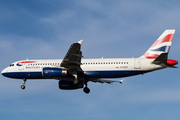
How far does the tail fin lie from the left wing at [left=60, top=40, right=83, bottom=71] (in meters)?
10.1

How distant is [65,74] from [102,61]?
5.54 metres

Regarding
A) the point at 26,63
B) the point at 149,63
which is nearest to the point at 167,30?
the point at 149,63

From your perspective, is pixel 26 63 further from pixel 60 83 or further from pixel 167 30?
pixel 167 30

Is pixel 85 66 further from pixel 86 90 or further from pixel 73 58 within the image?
pixel 86 90

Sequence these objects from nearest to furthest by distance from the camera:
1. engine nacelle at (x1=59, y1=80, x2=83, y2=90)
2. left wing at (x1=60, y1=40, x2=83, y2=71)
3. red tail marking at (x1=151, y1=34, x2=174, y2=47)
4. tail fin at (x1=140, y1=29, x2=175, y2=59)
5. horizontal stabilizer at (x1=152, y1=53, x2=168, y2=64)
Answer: left wing at (x1=60, y1=40, x2=83, y2=71) < horizontal stabilizer at (x1=152, y1=53, x2=168, y2=64) < tail fin at (x1=140, y1=29, x2=175, y2=59) < red tail marking at (x1=151, y1=34, x2=174, y2=47) < engine nacelle at (x1=59, y1=80, x2=83, y2=90)

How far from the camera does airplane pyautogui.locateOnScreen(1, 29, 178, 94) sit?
35.9m

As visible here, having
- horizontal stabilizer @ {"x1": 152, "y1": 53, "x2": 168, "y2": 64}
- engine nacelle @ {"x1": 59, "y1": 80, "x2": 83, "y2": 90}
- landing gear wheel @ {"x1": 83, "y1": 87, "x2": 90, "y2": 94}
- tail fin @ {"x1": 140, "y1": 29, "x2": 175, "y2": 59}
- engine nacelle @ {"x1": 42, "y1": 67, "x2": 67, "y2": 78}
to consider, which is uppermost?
tail fin @ {"x1": 140, "y1": 29, "x2": 175, "y2": 59}

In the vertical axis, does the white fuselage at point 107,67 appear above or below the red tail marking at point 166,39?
below

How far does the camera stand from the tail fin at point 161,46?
3953cm

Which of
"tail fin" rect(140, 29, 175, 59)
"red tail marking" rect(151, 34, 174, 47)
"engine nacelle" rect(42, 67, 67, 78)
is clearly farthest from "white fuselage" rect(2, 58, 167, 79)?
"red tail marking" rect(151, 34, 174, 47)

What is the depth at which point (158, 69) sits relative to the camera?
37.4m

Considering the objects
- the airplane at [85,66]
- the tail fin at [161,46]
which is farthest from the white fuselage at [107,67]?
the tail fin at [161,46]

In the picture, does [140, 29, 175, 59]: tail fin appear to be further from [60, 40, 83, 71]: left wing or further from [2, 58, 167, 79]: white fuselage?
[60, 40, 83, 71]: left wing

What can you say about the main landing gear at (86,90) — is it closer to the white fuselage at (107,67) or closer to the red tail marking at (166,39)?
the white fuselage at (107,67)
